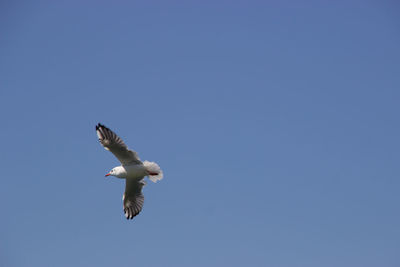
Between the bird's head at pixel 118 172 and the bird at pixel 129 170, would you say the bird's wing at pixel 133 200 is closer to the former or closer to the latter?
the bird at pixel 129 170

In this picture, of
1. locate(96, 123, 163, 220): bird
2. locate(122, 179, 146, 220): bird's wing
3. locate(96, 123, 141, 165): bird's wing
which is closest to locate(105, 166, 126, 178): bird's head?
locate(96, 123, 163, 220): bird

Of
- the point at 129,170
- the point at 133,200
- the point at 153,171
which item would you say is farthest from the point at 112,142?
the point at 133,200

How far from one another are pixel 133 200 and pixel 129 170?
6.50 ft

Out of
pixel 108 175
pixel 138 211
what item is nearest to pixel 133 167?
pixel 108 175

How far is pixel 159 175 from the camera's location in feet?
57.1

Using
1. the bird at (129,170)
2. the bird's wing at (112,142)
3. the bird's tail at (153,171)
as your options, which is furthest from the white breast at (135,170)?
the bird's wing at (112,142)

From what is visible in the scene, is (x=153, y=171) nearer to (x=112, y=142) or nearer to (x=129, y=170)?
(x=129, y=170)

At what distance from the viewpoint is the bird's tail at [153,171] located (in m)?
16.8

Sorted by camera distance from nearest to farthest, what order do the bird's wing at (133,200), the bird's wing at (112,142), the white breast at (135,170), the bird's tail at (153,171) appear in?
the bird's wing at (112,142) → the white breast at (135,170) → the bird's tail at (153,171) → the bird's wing at (133,200)

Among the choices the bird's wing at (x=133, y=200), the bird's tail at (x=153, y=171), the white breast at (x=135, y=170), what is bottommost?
the bird's wing at (x=133, y=200)

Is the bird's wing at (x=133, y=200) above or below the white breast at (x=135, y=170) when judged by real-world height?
below

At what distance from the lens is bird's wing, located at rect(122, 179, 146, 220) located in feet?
58.6

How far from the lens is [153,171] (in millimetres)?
17062

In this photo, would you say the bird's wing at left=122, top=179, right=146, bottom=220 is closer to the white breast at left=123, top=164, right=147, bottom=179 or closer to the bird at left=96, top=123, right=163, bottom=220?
the bird at left=96, top=123, right=163, bottom=220
